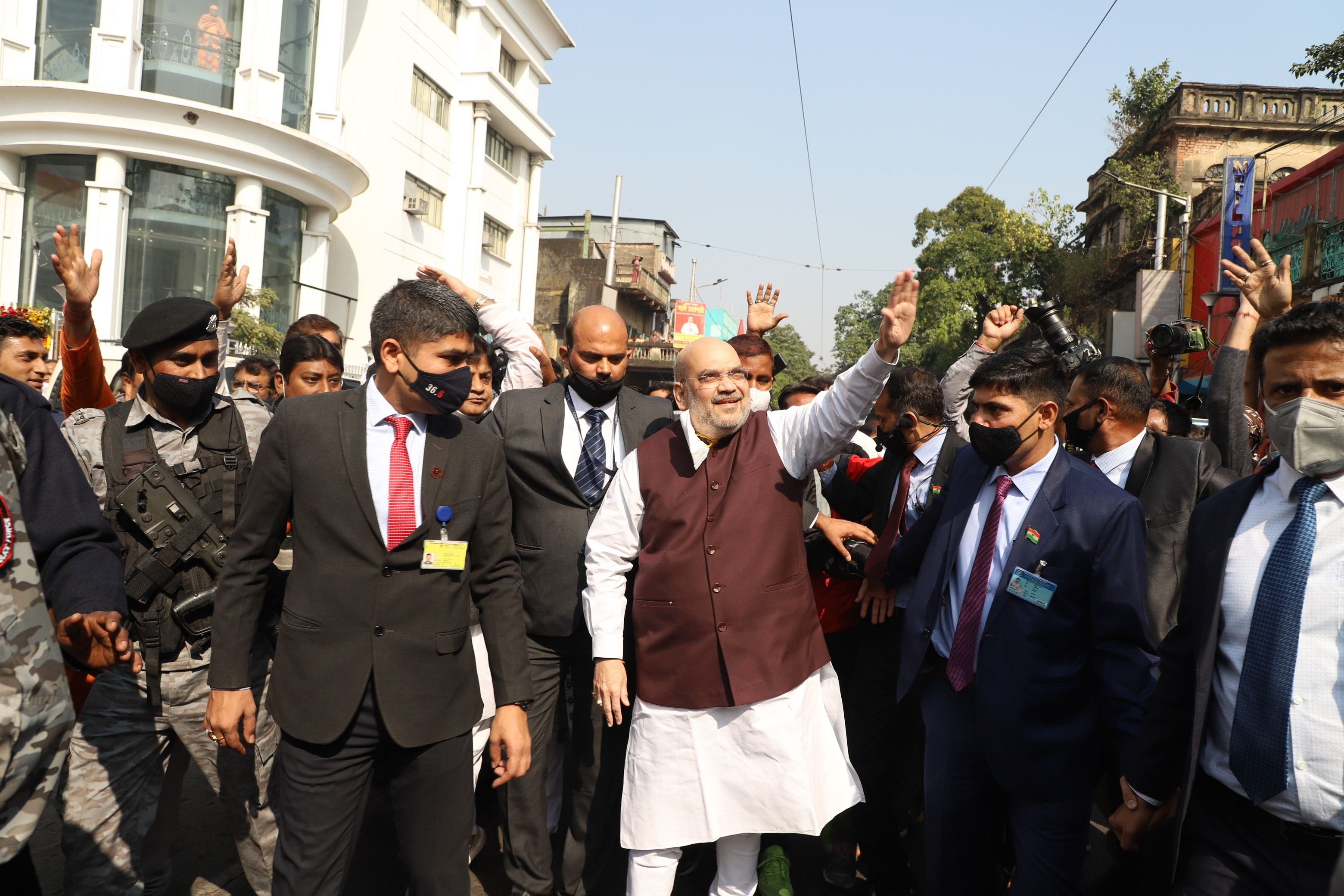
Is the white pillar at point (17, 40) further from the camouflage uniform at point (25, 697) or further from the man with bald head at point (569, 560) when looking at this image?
the camouflage uniform at point (25, 697)

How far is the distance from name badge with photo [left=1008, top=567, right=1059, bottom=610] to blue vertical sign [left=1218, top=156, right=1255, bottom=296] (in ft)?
67.0

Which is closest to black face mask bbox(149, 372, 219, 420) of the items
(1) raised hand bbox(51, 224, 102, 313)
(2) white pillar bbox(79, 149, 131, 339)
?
(1) raised hand bbox(51, 224, 102, 313)

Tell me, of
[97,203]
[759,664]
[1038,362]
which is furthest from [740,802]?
[97,203]

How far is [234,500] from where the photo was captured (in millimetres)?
3361

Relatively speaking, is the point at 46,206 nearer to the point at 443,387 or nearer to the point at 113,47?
the point at 113,47

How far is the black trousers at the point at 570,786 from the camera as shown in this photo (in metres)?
3.68

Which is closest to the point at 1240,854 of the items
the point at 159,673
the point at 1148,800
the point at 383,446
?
the point at 1148,800

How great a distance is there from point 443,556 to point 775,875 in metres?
2.00

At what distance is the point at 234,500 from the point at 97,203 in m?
18.4

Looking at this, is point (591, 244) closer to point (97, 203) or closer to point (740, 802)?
point (97, 203)

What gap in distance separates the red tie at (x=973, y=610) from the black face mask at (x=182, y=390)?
9.17ft

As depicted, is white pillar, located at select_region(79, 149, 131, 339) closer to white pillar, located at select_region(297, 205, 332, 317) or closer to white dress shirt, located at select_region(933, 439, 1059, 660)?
white pillar, located at select_region(297, 205, 332, 317)

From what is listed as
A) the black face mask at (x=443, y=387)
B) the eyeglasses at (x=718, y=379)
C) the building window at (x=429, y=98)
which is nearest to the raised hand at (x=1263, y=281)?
the eyeglasses at (x=718, y=379)

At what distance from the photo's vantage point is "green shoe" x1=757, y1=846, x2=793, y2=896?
367 centimetres
